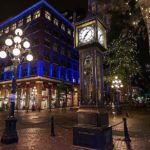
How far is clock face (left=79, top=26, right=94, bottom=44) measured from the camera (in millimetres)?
7075

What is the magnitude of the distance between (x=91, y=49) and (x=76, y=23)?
53.2 inches

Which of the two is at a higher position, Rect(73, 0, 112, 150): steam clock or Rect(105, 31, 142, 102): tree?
Rect(105, 31, 142, 102): tree

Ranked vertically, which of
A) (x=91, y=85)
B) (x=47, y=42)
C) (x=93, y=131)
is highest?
(x=47, y=42)

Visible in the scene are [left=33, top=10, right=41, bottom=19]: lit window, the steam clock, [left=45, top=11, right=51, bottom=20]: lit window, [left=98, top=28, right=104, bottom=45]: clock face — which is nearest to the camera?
the steam clock

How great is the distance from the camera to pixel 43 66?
4300cm

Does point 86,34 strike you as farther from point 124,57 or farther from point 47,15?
point 47,15

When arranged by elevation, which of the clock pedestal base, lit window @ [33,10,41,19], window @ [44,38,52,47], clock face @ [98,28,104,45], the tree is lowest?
the clock pedestal base

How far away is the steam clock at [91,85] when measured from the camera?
6.27 m

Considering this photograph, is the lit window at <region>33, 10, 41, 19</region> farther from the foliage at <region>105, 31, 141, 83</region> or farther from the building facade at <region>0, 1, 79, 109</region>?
the foliage at <region>105, 31, 141, 83</region>

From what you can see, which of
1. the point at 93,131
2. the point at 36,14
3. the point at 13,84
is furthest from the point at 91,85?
the point at 36,14

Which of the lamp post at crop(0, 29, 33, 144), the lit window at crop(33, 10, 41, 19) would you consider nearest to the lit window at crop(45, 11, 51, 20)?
the lit window at crop(33, 10, 41, 19)

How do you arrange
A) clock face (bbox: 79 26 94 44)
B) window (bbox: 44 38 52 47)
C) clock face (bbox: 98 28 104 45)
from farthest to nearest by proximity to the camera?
window (bbox: 44 38 52 47) < clock face (bbox: 98 28 104 45) < clock face (bbox: 79 26 94 44)

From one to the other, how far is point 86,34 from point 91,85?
6.75 feet

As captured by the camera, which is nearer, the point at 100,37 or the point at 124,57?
the point at 100,37
